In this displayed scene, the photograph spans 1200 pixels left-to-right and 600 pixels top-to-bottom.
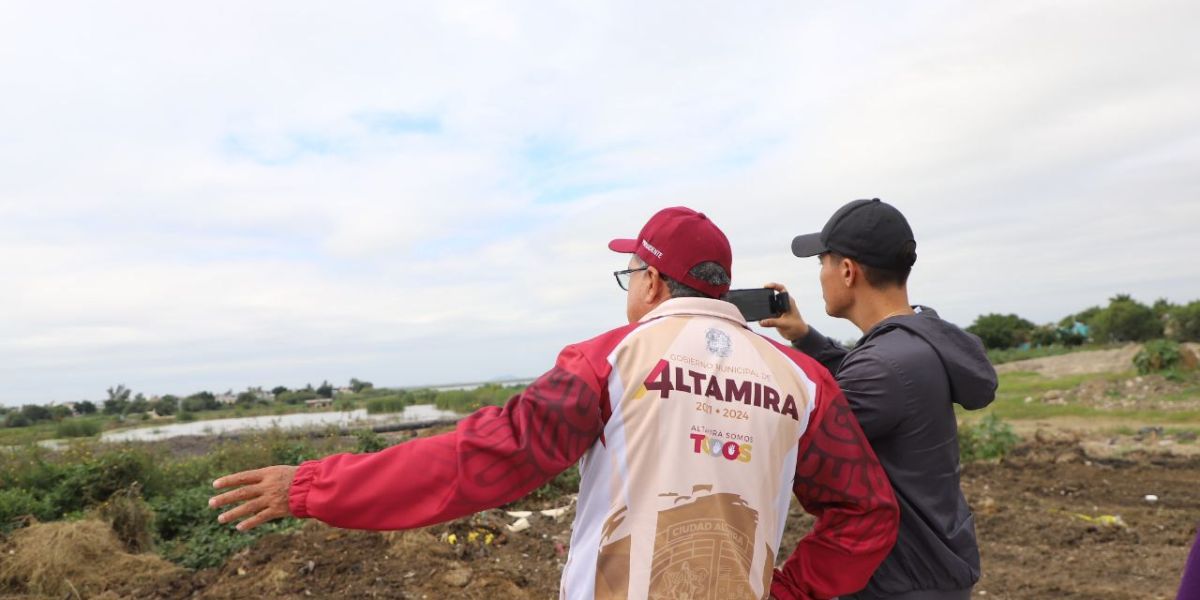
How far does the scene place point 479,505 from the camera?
183 centimetres

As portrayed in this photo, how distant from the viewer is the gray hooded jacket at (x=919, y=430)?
7.08 ft

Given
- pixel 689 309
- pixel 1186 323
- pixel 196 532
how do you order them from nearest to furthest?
pixel 689 309 < pixel 196 532 < pixel 1186 323

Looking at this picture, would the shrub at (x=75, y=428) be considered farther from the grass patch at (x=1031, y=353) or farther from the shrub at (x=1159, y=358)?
the grass patch at (x=1031, y=353)

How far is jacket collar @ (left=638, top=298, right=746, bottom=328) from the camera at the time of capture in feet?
6.45

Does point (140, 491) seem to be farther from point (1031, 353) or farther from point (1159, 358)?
point (1031, 353)

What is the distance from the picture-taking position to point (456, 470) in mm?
1813

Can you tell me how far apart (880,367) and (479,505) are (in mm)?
1105

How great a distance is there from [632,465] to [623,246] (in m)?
0.64

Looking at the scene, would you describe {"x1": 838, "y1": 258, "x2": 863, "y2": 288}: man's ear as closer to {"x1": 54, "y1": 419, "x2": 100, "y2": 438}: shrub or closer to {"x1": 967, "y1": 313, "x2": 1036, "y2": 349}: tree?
{"x1": 54, "y1": 419, "x2": 100, "y2": 438}: shrub

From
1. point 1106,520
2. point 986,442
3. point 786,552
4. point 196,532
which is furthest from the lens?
point 986,442

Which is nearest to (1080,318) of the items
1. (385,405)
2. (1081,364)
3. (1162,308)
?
(1162,308)

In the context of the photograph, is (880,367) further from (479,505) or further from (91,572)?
(91,572)

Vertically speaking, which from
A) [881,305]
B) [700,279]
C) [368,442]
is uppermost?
[700,279]

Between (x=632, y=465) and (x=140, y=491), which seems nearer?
(x=632, y=465)
